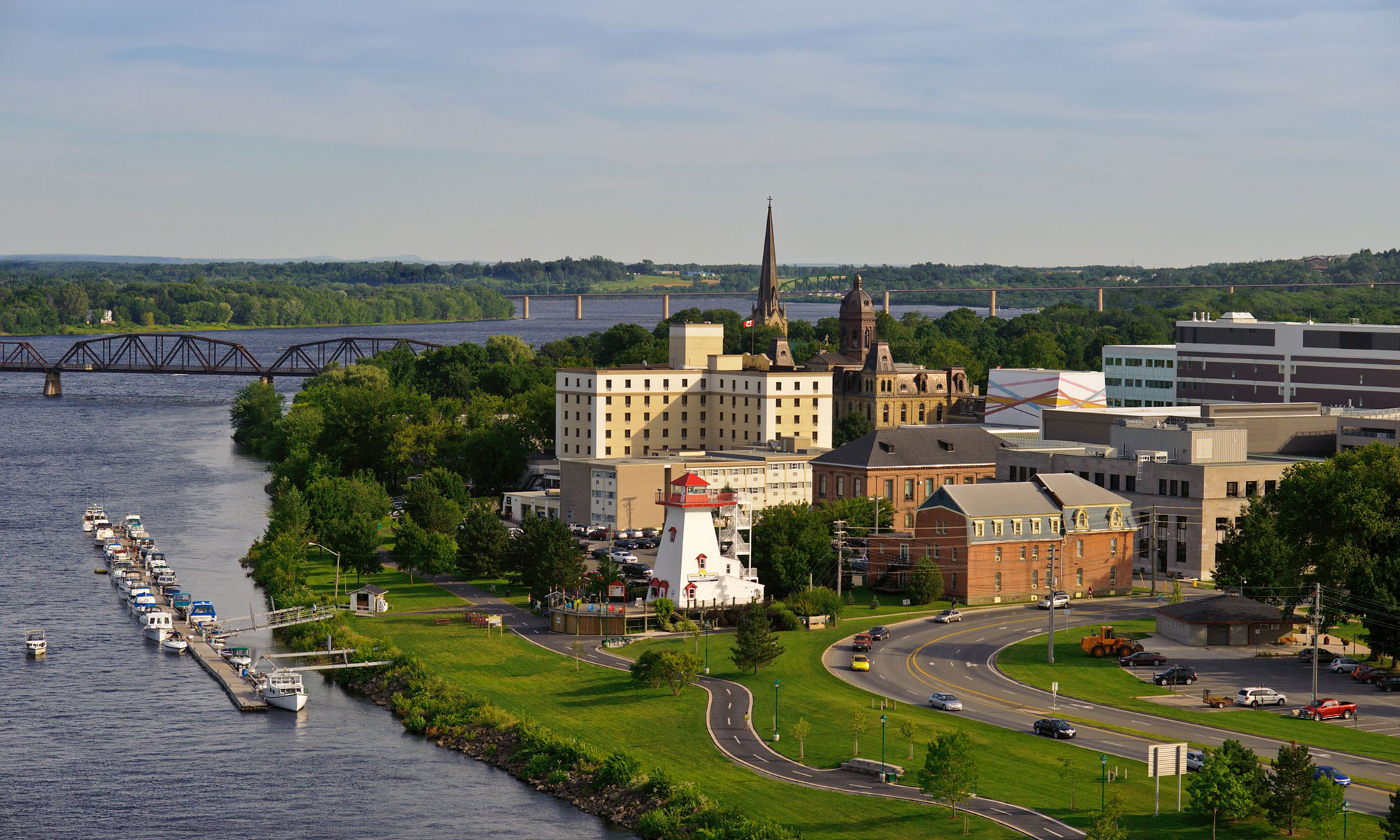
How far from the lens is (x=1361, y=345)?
184875 millimetres

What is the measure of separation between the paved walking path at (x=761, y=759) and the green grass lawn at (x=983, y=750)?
2.47 feet

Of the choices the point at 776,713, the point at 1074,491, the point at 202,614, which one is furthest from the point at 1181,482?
the point at 202,614

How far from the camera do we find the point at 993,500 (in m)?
112

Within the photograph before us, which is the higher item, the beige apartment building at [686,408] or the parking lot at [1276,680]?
the beige apartment building at [686,408]

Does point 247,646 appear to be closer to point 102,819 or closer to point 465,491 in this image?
point 102,819

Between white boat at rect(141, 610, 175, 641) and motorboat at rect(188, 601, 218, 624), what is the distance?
155 cm

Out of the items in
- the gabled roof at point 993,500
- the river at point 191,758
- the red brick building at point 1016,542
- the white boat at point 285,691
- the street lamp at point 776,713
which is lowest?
the river at point 191,758

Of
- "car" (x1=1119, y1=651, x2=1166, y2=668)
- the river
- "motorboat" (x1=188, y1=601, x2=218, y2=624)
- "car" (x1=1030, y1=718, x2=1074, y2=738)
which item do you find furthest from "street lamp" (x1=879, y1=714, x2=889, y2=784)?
"motorboat" (x1=188, y1=601, x2=218, y2=624)

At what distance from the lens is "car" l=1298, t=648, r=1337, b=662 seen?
91.4 m

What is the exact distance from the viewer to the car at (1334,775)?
206 ft

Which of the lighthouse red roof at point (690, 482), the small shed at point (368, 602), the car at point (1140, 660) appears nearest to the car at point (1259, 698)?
the car at point (1140, 660)

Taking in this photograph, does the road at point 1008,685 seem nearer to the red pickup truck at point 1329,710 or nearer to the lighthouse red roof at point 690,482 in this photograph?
the red pickup truck at point 1329,710

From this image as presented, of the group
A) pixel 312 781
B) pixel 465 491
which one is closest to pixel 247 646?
pixel 312 781

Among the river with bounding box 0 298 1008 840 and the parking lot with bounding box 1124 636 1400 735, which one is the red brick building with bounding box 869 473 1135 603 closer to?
the parking lot with bounding box 1124 636 1400 735
